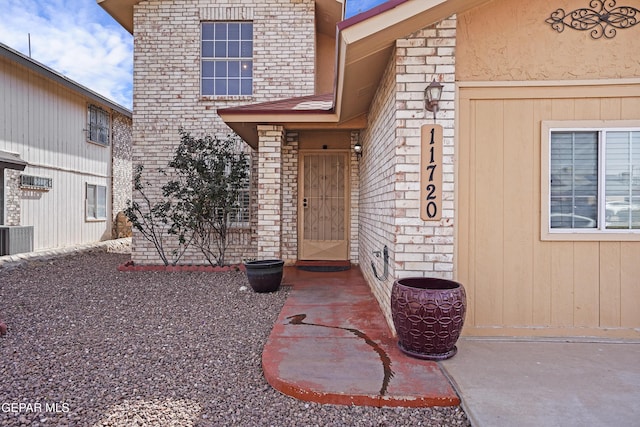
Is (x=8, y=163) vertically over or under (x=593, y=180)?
over

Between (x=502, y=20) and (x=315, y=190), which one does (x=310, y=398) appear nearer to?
(x=502, y=20)

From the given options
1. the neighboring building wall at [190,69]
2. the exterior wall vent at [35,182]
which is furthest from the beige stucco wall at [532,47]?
the exterior wall vent at [35,182]

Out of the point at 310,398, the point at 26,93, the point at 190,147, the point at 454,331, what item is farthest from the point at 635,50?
the point at 26,93

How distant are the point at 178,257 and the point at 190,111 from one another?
10.3 feet

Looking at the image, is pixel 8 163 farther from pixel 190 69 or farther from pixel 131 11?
pixel 190 69

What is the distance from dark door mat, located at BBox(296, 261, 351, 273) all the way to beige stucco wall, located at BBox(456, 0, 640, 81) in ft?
14.7

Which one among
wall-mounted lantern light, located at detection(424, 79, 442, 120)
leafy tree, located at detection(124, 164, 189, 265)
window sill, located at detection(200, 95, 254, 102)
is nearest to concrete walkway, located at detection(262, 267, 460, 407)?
wall-mounted lantern light, located at detection(424, 79, 442, 120)

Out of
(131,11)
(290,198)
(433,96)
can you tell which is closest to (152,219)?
(290,198)

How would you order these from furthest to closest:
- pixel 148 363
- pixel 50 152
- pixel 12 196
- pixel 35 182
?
pixel 50 152 < pixel 35 182 < pixel 12 196 < pixel 148 363

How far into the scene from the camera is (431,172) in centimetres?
335

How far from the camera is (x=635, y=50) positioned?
3391mm

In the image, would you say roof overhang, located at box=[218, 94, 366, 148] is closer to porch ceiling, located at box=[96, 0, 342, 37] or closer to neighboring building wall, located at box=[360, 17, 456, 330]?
neighboring building wall, located at box=[360, 17, 456, 330]

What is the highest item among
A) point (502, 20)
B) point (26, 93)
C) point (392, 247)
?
point (26, 93)

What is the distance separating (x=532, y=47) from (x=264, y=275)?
13.5ft
